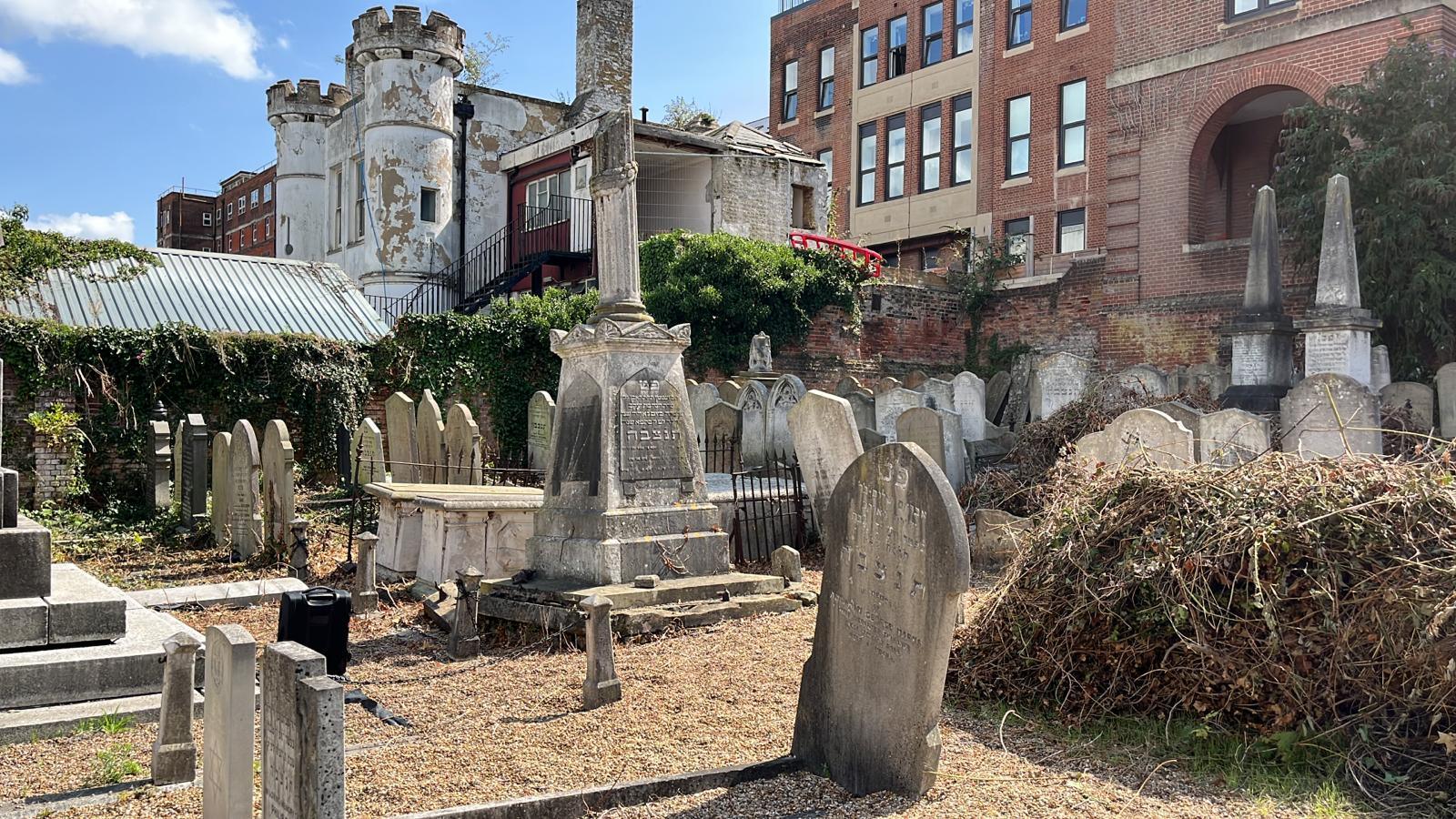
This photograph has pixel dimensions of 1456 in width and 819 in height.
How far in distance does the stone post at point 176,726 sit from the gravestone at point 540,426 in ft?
29.2

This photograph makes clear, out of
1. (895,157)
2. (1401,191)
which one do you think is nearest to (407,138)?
(895,157)

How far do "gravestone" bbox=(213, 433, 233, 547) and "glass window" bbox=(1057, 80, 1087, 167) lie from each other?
68.9 ft

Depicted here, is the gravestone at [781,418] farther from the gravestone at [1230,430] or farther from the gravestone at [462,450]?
the gravestone at [1230,430]

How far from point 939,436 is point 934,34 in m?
21.2

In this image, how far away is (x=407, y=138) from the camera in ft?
82.3

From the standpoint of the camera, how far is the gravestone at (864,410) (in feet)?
50.3

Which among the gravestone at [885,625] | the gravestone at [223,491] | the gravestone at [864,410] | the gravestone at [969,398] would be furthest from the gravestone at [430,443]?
the gravestone at [885,625]

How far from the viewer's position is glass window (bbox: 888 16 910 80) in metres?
30.5

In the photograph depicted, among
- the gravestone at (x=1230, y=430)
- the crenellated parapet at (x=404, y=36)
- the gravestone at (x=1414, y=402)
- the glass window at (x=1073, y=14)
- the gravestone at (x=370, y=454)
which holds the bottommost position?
the gravestone at (x=370, y=454)

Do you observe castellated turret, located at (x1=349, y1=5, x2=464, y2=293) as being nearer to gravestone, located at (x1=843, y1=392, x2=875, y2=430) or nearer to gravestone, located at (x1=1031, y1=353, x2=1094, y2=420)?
gravestone, located at (x1=843, y1=392, x2=875, y2=430)

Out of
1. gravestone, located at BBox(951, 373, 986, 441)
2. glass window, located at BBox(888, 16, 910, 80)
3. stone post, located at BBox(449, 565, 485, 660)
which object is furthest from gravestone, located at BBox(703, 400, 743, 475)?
glass window, located at BBox(888, 16, 910, 80)

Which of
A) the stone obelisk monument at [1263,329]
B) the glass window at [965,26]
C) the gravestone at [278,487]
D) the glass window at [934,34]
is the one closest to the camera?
the gravestone at [278,487]

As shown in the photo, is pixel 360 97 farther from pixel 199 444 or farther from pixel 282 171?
pixel 199 444

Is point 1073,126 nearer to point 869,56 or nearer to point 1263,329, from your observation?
point 869,56
